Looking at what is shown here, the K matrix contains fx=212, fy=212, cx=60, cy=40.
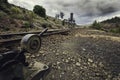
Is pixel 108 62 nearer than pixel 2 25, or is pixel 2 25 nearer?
pixel 108 62

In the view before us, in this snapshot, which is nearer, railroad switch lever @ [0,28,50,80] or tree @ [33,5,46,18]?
railroad switch lever @ [0,28,50,80]

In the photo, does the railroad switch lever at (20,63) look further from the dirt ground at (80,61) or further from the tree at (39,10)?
the tree at (39,10)

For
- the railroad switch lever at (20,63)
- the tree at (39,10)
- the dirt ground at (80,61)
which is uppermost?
the tree at (39,10)

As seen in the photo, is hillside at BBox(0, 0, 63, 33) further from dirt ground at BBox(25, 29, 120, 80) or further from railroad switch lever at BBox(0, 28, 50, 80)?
railroad switch lever at BBox(0, 28, 50, 80)

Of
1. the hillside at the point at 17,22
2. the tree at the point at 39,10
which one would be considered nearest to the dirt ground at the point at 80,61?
the hillside at the point at 17,22

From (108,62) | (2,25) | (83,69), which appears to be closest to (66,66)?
(83,69)

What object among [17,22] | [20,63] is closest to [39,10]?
[17,22]

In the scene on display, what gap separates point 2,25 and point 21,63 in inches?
386

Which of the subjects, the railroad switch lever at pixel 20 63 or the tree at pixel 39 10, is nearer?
the railroad switch lever at pixel 20 63

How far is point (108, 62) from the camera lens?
6945 mm

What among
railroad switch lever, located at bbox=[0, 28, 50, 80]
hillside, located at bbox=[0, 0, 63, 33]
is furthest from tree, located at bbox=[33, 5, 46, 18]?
railroad switch lever, located at bbox=[0, 28, 50, 80]

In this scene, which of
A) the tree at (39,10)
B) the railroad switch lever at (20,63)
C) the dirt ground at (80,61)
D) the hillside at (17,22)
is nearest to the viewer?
the railroad switch lever at (20,63)

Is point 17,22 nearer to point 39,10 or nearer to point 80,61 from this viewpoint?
point 80,61

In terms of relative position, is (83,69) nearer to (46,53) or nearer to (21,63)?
(46,53)
